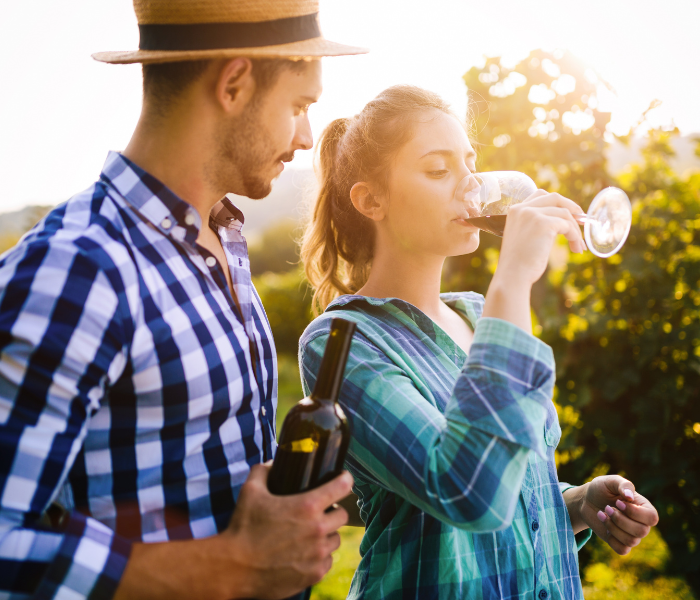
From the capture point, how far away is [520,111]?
131 inches

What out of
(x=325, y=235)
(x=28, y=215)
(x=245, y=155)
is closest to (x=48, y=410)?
(x=245, y=155)

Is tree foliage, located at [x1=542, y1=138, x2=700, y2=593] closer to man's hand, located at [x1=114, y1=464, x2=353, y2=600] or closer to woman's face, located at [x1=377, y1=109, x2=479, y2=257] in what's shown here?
woman's face, located at [x1=377, y1=109, x2=479, y2=257]

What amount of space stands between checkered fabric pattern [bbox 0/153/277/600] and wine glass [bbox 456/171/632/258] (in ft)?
2.68

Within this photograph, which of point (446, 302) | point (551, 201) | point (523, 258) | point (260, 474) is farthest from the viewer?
point (446, 302)

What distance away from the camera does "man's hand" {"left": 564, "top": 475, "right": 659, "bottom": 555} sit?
164 cm

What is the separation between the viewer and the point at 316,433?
3.51 ft

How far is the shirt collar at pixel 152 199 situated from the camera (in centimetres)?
120

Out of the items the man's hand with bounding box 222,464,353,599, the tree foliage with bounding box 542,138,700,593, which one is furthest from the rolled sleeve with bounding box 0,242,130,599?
the tree foliage with bounding box 542,138,700,593

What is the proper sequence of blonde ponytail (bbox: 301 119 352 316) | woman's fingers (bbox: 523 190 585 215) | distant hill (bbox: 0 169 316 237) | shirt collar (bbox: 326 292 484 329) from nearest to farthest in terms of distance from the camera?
woman's fingers (bbox: 523 190 585 215) → shirt collar (bbox: 326 292 484 329) → blonde ponytail (bbox: 301 119 352 316) → distant hill (bbox: 0 169 316 237)

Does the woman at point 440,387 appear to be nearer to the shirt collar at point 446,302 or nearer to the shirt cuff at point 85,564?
the shirt collar at point 446,302

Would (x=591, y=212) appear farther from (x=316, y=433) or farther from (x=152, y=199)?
(x=152, y=199)

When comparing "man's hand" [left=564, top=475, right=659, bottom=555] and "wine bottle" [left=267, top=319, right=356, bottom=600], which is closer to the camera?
"wine bottle" [left=267, top=319, right=356, bottom=600]

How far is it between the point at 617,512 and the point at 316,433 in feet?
3.77

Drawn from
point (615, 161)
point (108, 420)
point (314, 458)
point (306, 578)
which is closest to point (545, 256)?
point (314, 458)
